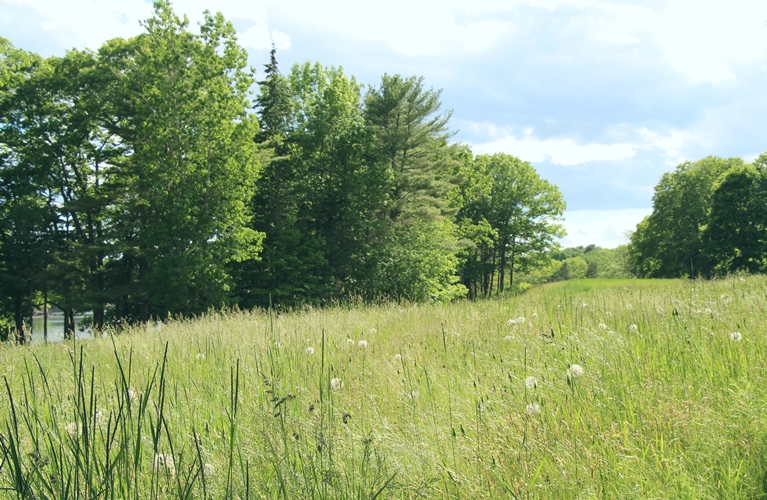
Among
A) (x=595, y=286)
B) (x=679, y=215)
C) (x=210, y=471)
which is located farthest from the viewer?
(x=679, y=215)

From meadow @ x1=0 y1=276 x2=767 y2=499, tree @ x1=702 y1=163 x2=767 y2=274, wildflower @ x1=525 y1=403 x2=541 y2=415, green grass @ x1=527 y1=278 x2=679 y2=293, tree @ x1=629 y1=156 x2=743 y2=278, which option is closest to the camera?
meadow @ x1=0 y1=276 x2=767 y2=499

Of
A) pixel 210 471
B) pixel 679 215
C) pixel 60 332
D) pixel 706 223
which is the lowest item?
pixel 60 332

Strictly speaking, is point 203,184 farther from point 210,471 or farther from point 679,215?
point 679,215

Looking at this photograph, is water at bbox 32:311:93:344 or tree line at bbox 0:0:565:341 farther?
tree line at bbox 0:0:565:341

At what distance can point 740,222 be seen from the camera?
3466 cm

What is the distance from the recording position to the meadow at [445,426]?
179 cm

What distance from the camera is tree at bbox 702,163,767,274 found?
3428 cm

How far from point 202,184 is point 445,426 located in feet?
61.1

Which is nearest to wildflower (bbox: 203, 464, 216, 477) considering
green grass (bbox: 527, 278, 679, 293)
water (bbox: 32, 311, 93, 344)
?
water (bbox: 32, 311, 93, 344)

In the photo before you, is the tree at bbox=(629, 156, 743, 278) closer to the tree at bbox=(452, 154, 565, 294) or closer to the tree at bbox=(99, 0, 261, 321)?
the tree at bbox=(452, 154, 565, 294)

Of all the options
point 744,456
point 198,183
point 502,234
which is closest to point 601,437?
point 744,456

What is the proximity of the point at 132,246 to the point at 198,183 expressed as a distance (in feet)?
20.1

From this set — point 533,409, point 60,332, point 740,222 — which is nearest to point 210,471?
point 533,409

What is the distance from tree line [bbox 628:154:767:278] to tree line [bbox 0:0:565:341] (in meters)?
23.2
